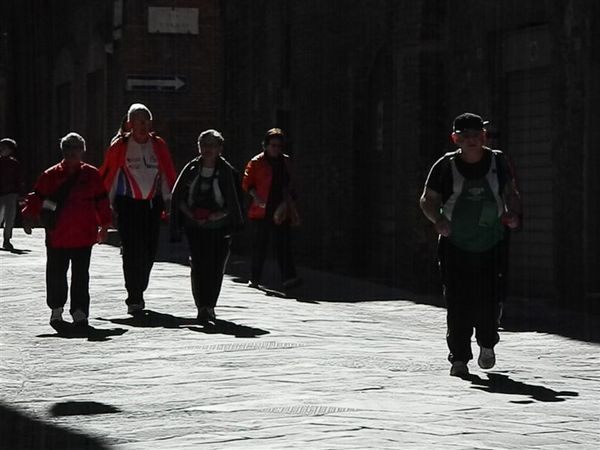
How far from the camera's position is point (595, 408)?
385 inches

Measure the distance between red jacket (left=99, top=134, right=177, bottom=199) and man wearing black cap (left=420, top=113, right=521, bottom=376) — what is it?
4.65 metres

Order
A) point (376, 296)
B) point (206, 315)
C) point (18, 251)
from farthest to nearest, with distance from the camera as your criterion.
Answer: point (18, 251) < point (376, 296) < point (206, 315)

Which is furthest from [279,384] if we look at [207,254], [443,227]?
[207,254]

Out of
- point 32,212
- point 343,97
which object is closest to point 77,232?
point 32,212

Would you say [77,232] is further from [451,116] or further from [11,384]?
[451,116]

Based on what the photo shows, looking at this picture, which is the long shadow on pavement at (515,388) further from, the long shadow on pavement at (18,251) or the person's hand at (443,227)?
the long shadow on pavement at (18,251)

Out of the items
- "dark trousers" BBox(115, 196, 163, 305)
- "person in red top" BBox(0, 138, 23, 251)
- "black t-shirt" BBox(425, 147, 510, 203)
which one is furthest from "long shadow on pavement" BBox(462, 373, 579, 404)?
"person in red top" BBox(0, 138, 23, 251)

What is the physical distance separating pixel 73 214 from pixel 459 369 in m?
4.25

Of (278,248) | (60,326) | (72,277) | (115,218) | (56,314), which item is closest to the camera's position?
(60,326)

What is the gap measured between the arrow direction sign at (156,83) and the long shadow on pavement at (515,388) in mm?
20306

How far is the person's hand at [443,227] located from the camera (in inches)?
450

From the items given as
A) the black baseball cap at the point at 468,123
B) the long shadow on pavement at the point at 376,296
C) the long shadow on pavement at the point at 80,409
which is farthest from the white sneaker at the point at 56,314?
the long shadow on pavement at the point at 80,409

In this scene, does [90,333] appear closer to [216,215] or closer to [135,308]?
[135,308]

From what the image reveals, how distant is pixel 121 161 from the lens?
15742mm
